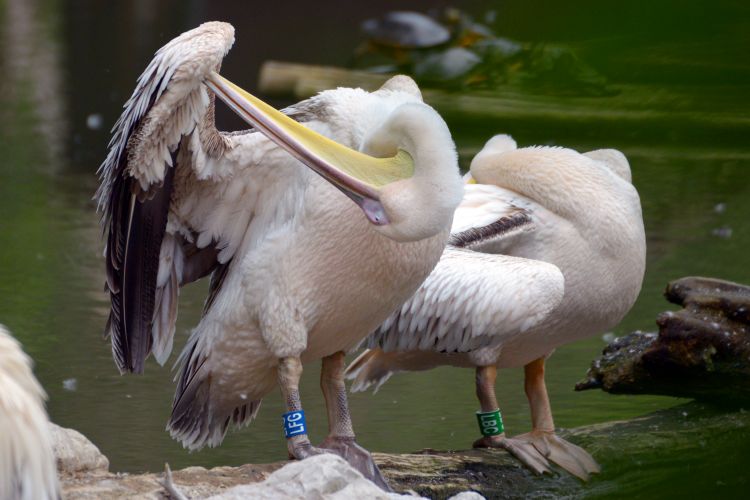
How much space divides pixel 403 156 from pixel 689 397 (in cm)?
132

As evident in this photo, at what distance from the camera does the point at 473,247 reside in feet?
9.83

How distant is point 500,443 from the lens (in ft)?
9.22

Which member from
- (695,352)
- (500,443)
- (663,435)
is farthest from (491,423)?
(695,352)

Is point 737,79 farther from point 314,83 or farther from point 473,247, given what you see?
point 314,83

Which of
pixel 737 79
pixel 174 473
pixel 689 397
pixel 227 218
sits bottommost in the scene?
pixel 689 397

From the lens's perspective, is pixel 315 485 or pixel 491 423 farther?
pixel 491 423

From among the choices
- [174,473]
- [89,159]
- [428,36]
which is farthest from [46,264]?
[428,36]

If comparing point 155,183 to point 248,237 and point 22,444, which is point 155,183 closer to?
point 248,237

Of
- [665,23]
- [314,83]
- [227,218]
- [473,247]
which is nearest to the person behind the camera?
[665,23]

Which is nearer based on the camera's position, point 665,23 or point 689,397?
point 665,23

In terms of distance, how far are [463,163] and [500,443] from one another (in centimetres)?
369

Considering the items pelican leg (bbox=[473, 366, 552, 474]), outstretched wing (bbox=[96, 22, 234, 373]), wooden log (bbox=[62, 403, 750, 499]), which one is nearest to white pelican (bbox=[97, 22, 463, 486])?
outstretched wing (bbox=[96, 22, 234, 373])

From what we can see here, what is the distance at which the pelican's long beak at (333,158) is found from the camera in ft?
6.63

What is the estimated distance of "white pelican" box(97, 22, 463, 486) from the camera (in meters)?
2.23
